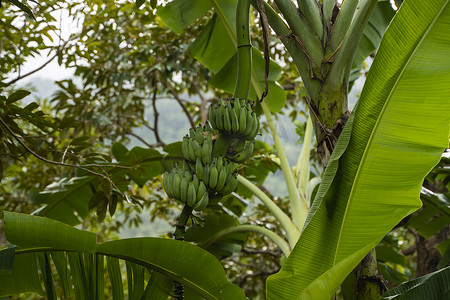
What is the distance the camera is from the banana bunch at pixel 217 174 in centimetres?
117

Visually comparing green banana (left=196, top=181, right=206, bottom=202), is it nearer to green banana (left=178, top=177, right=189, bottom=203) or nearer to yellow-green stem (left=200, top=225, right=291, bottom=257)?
green banana (left=178, top=177, right=189, bottom=203)

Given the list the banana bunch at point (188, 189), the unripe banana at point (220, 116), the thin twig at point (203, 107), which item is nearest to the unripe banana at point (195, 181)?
the banana bunch at point (188, 189)

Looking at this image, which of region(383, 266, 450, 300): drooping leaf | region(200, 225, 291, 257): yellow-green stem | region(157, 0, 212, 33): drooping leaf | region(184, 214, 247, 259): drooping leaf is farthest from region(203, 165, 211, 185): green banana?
region(157, 0, 212, 33): drooping leaf

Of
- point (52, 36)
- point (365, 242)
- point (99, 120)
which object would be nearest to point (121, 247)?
point (365, 242)

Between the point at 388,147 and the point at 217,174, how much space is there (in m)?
0.46

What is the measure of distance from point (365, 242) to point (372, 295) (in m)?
0.22

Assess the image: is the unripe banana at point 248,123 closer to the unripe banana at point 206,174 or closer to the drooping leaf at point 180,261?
the unripe banana at point 206,174

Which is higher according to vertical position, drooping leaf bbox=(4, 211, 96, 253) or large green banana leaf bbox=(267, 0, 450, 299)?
large green banana leaf bbox=(267, 0, 450, 299)

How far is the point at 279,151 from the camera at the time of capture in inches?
82.8

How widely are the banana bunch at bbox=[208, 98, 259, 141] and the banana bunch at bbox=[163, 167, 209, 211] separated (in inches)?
6.2

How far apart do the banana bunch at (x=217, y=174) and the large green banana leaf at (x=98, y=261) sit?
7.0 inches

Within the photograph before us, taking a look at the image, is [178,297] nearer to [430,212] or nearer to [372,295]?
[372,295]

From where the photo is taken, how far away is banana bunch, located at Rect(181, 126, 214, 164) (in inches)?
46.8

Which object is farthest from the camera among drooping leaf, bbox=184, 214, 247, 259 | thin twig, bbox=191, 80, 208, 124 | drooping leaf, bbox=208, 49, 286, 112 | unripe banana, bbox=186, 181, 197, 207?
thin twig, bbox=191, 80, 208, 124
